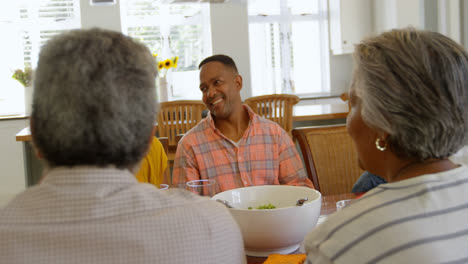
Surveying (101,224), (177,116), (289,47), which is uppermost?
(289,47)

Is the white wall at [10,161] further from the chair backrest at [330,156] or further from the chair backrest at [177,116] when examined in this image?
the chair backrest at [330,156]

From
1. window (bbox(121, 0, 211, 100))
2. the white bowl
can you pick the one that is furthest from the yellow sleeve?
window (bbox(121, 0, 211, 100))

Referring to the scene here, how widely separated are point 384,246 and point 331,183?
128 centimetres

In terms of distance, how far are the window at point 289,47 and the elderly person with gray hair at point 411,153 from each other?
5496 millimetres

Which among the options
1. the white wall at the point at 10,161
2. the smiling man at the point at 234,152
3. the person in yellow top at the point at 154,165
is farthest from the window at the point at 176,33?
the person in yellow top at the point at 154,165

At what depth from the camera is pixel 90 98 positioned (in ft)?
2.27

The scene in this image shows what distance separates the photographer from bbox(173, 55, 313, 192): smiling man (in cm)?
191

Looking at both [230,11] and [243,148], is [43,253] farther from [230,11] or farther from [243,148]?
[230,11]

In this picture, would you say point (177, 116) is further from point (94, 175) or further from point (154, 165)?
point (94, 175)

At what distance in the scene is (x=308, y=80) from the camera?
662 cm

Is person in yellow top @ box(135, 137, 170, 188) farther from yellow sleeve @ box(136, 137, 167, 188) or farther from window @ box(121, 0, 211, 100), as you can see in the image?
window @ box(121, 0, 211, 100)

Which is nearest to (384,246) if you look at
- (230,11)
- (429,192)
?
(429,192)

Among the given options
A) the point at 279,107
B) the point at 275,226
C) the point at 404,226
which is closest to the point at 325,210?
the point at 275,226

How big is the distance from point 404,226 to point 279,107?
289cm
